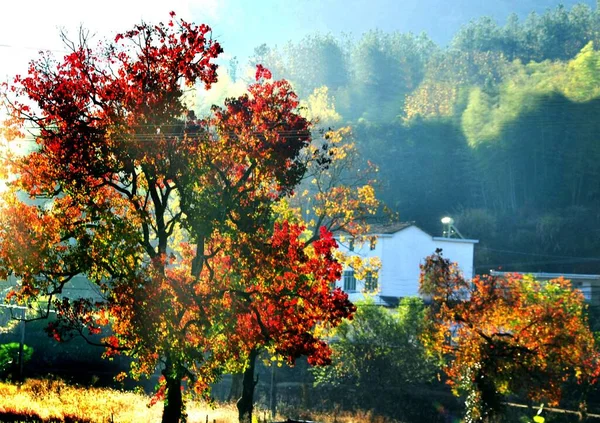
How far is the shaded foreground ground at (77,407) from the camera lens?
21.9m

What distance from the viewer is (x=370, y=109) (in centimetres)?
14375

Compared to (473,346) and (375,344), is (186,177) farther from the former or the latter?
(375,344)

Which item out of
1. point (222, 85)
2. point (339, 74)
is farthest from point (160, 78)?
point (339, 74)

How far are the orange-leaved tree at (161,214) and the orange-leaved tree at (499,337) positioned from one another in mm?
13029

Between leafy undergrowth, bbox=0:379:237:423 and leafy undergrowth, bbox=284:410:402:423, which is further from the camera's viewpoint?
leafy undergrowth, bbox=284:410:402:423

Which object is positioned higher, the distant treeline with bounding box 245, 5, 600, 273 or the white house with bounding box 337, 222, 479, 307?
the distant treeline with bounding box 245, 5, 600, 273

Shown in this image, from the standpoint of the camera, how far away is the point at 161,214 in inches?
822

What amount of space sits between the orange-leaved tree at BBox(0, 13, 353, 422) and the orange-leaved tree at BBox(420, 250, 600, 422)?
1303cm

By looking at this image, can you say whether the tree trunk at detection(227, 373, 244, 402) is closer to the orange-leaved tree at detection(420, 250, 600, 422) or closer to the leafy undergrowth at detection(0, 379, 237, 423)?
the leafy undergrowth at detection(0, 379, 237, 423)

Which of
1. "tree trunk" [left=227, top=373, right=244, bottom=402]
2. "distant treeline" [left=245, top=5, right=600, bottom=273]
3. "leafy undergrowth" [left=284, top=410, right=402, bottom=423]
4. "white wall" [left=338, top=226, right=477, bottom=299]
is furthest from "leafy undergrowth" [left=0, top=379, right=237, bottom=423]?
"distant treeline" [left=245, top=5, right=600, bottom=273]

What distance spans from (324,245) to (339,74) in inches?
6209

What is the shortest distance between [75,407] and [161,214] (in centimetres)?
750

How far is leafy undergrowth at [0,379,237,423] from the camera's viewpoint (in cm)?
2184

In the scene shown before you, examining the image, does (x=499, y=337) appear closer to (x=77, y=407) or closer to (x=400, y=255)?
(x=77, y=407)
